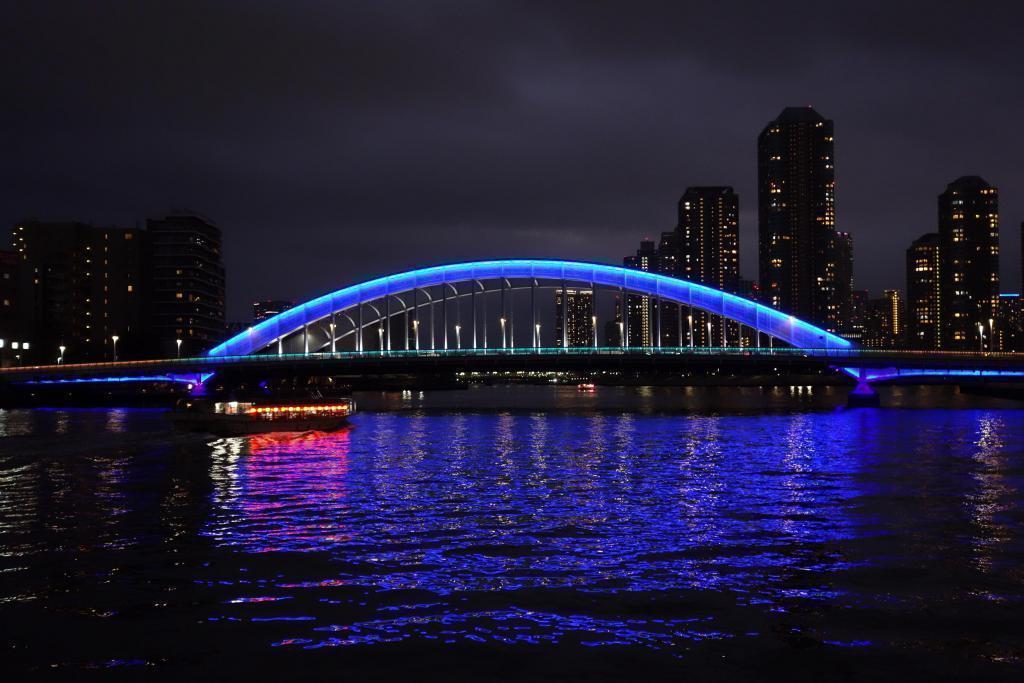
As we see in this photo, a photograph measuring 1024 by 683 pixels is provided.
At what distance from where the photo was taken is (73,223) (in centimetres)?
19938

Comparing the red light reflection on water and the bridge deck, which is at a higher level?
the bridge deck

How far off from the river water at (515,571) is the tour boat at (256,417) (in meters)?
23.2

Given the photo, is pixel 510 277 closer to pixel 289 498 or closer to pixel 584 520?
pixel 289 498

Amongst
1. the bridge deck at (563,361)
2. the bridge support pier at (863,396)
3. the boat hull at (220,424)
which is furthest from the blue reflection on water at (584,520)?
the bridge support pier at (863,396)

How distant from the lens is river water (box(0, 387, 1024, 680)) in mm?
12156

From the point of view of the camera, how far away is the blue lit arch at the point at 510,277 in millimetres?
114625

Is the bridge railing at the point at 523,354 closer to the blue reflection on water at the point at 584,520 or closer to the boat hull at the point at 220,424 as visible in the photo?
the boat hull at the point at 220,424

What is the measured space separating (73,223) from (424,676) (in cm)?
20890

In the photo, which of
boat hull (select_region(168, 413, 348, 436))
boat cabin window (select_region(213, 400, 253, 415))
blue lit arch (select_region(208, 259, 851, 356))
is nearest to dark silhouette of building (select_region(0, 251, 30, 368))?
blue lit arch (select_region(208, 259, 851, 356))

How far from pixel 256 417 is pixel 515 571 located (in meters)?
47.3

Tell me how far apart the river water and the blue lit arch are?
3057 inches

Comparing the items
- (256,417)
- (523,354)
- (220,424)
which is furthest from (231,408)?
(523,354)

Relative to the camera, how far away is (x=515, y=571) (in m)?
16.9

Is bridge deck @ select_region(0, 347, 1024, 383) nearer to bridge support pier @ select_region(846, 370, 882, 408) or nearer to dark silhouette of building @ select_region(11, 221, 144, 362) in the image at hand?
bridge support pier @ select_region(846, 370, 882, 408)
